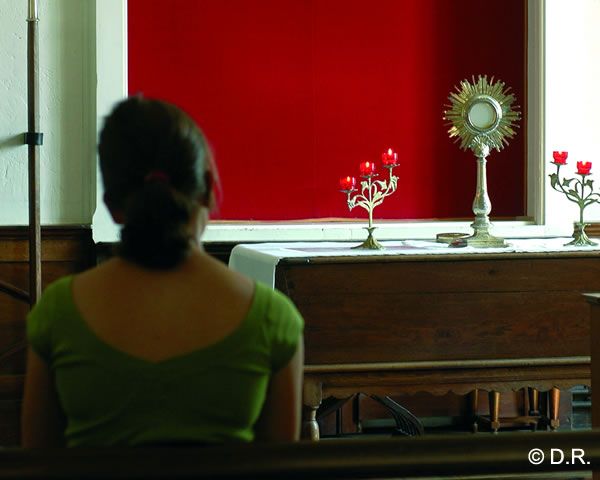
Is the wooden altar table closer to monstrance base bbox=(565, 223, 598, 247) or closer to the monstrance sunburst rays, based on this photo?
monstrance base bbox=(565, 223, 598, 247)

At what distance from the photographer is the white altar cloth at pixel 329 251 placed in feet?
13.1

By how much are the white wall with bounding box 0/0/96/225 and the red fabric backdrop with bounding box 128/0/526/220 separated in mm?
268

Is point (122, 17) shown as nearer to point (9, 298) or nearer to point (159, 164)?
point (9, 298)

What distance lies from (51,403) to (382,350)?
2566 millimetres

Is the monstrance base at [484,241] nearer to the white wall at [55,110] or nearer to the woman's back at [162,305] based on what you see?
the white wall at [55,110]

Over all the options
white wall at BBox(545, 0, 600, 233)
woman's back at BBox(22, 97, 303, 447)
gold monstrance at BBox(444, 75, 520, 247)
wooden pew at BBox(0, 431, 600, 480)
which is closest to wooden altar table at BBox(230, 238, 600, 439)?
gold monstrance at BBox(444, 75, 520, 247)

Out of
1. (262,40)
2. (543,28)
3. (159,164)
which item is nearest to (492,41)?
(543,28)

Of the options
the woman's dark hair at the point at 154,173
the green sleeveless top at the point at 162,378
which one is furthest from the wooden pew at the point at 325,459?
the woman's dark hair at the point at 154,173


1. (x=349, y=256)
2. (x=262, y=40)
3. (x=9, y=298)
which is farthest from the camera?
(x=262, y=40)

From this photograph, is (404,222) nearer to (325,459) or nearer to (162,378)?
(162,378)

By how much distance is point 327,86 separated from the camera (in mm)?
5617

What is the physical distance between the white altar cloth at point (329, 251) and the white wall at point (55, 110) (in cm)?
103

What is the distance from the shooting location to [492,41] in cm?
578

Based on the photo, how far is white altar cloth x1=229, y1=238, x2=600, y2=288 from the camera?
4.01m
